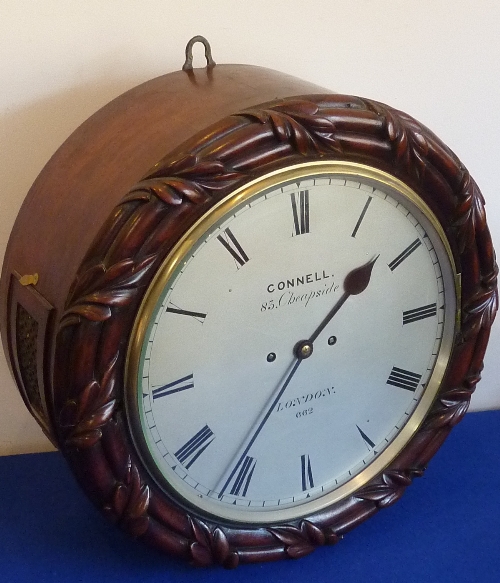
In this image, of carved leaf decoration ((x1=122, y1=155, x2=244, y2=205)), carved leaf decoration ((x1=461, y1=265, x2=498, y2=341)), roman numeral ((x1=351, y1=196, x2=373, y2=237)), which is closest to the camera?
carved leaf decoration ((x1=122, y1=155, x2=244, y2=205))

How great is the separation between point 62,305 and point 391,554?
1.69 feet

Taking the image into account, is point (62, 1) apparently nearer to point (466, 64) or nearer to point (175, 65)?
point (175, 65)

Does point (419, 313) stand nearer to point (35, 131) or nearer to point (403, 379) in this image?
point (403, 379)

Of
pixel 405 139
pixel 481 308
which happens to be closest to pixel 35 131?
pixel 405 139

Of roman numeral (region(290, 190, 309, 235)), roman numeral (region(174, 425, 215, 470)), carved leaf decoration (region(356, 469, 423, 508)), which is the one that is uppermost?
roman numeral (region(290, 190, 309, 235))

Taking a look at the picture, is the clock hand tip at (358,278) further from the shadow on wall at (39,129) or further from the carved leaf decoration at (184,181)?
the shadow on wall at (39,129)

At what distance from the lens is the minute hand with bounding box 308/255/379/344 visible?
79 centimetres

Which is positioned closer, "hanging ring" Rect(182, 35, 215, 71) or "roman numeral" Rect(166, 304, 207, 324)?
"roman numeral" Rect(166, 304, 207, 324)

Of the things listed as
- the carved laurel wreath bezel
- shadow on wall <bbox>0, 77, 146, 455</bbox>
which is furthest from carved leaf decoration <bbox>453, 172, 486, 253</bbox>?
shadow on wall <bbox>0, 77, 146, 455</bbox>

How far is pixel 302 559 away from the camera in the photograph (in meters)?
0.88

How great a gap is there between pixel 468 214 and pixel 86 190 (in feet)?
1.40

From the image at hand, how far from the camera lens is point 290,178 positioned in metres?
0.70

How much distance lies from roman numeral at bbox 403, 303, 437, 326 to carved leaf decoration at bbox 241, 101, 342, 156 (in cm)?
24

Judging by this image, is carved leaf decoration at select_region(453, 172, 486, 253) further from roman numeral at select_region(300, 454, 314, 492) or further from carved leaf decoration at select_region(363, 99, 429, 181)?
roman numeral at select_region(300, 454, 314, 492)
